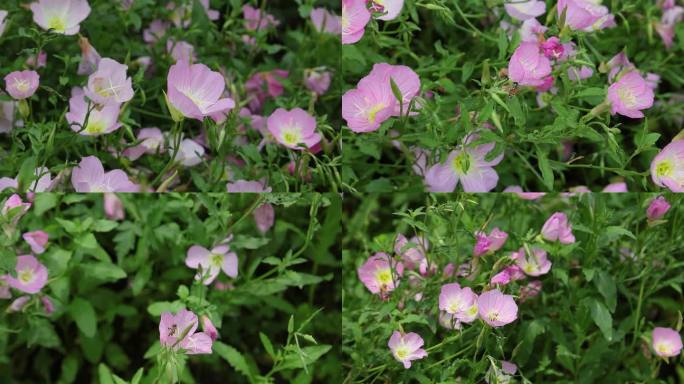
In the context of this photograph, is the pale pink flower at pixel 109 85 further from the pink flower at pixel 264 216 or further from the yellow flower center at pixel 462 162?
the yellow flower center at pixel 462 162

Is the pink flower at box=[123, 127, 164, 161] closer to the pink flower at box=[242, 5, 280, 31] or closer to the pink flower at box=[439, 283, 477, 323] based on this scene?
the pink flower at box=[242, 5, 280, 31]

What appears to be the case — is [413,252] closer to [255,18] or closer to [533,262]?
[533,262]

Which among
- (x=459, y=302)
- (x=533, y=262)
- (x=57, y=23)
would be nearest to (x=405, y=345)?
(x=459, y=302)

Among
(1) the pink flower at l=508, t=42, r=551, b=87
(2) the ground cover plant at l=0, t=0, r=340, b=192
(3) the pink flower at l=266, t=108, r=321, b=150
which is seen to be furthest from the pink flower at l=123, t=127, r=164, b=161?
(1) the pink flower at l=508, t=42, r=551, b=87

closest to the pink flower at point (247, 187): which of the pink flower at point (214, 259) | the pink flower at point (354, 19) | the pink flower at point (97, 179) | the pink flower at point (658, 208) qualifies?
the pink flower at point (214, 259)

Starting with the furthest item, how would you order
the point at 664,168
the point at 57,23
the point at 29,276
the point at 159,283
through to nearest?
the point at 159,283 → the point at 57,23 → the point at 29,276 → the point at 664,168

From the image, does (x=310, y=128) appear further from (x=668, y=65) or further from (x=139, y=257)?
(x=668, y=65)
